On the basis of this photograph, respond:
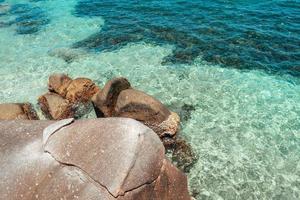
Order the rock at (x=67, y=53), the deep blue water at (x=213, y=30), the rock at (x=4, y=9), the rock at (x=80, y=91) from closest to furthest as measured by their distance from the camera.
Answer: the rock at (x=80, y=91)
the deep blue water at (x=213, y=30)
the rock at (x=67, y=53)
the rock at (x=4, y=9)

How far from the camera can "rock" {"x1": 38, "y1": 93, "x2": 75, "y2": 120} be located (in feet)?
59.5

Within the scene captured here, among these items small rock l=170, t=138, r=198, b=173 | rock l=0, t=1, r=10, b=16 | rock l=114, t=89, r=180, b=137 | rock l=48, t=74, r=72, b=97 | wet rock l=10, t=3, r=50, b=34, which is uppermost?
rock l=114, t=89, r=180, b=137

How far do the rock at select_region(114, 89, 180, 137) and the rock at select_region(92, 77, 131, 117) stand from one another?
2.06ft

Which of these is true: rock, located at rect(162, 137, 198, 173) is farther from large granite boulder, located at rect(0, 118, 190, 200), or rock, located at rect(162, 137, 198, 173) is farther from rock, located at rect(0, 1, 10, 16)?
rock, located at rect(0, 1, 10, 16)

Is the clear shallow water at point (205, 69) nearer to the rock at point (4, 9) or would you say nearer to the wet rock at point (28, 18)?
the wet rock at point (28, 18)

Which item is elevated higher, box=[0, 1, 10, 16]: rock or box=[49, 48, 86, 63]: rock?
box=[49, 48, 86, 63]: rock

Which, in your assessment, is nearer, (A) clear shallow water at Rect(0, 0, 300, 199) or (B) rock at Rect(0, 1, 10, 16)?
(A) clear shallow water at Rect(0, 0, 300, 199)

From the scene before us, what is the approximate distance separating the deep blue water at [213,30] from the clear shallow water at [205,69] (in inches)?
3.1

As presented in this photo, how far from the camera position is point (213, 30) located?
86.3ft

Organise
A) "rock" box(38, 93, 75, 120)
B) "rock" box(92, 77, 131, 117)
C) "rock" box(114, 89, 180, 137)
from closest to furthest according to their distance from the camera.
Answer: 1. "rock" box(114, 89, 180, 137)
2. "rock" box(92, 77, 131, 117)
3. "rock" box(38, 93, 75, 120)

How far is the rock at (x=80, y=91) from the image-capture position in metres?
18.9

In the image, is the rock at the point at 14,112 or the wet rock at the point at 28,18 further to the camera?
the wet rock at the point at 28,18

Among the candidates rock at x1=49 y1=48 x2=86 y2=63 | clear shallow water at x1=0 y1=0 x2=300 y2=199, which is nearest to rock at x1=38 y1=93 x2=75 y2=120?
clear shallow water at x1=0 y1=0 x2=300 y2=199

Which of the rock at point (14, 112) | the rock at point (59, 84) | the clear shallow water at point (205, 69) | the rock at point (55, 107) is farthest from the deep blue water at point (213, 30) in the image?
the rock at point (14, 112)
